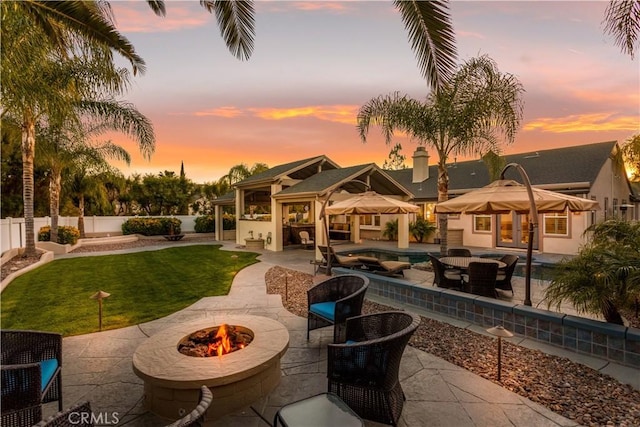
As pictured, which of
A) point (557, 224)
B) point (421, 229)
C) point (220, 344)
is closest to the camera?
point (220, 344)

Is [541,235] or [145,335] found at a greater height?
[541,235]

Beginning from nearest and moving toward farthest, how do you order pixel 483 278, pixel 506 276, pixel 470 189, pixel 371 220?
pixel 483 278, pixel 506 276, pixel 470 189, pixel 371 220

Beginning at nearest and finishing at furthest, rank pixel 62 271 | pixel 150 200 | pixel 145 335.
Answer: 1. pixel 145 335
2. pixel 62 271
3. pixel 150 200

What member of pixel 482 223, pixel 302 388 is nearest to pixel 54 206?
pixel 302 388

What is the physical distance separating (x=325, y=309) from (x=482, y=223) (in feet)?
51.3

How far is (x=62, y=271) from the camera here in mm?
11812

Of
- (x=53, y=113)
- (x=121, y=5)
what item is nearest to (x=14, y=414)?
(x=53, y=113)

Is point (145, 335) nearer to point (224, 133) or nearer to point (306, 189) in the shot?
point (306, 189)

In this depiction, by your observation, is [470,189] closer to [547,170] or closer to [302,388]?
[547,170]

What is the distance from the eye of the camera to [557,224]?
1530 cm

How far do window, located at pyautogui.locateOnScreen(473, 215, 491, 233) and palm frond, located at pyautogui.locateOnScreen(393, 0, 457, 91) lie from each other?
15.5 meters

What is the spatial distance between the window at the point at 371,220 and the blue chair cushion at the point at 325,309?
1727cm

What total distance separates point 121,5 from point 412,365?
10.4 meters

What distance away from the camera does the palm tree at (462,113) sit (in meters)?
10.6
